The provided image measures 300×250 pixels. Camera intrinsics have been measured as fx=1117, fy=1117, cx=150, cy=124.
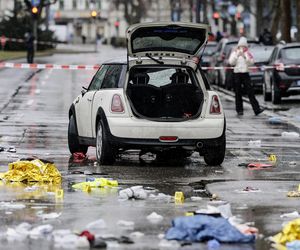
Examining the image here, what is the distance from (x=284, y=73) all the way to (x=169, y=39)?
14.3m

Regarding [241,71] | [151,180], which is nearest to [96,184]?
[151,180]

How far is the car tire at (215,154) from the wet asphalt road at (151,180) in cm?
12

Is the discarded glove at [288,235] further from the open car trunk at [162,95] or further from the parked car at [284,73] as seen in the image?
the parked car at [284,73]

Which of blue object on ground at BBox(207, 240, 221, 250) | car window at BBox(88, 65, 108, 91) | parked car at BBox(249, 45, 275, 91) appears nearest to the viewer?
blue object on ground at BBox(207, 240, 221, 250)

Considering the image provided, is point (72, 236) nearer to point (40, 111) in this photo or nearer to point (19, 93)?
point (40, 111)

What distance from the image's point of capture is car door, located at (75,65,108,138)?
1529 cm

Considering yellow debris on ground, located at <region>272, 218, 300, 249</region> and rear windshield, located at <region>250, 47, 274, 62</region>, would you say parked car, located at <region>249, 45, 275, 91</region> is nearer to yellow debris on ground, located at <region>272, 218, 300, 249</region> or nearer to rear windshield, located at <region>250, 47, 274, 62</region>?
rear windshield, located at <region>250, 47, 274, 62</region>

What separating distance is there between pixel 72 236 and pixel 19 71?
39.2m

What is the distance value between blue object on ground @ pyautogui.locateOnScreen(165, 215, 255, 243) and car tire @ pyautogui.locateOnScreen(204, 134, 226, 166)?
5.61 m

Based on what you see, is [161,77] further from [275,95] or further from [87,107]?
[275,95]

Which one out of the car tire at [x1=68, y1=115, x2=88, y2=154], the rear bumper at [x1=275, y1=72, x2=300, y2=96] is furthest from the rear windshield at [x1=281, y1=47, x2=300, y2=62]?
the car tire at [x1=68, y1=115, x2=88, y2=154]

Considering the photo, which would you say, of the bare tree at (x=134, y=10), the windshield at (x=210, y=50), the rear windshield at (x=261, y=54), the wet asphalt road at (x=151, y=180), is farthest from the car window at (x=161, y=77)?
the bare tree at (x=134, y=10)

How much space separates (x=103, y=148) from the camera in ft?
47.2

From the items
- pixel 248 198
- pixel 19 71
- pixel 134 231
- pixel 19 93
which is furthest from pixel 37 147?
pixel 19 71
